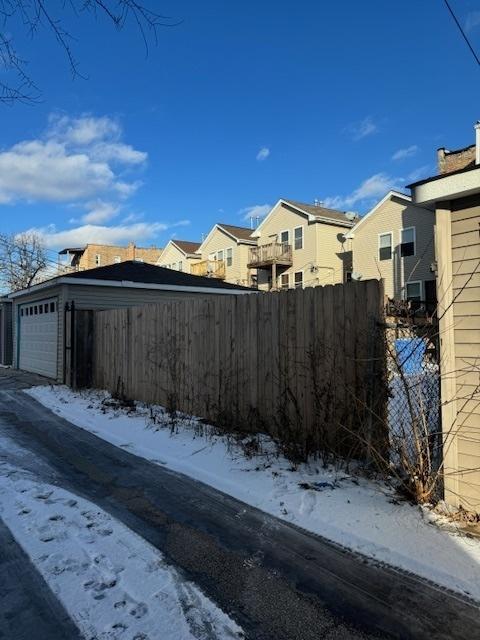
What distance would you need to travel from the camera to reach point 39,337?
53.0 feet

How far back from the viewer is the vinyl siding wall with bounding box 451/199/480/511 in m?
3.87

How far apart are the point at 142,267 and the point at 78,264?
44.0 meters

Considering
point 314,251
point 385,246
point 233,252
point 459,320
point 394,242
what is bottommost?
point 459,320

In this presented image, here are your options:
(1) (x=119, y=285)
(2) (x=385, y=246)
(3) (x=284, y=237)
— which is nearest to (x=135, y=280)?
(1) (x=119, y=285)

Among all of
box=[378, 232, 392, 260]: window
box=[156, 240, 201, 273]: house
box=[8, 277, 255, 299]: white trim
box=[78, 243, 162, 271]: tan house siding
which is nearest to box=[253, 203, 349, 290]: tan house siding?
box=[378, 232, 392, 260]: window

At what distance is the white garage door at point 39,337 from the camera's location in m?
14.7

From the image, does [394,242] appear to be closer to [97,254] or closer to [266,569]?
[266,569]

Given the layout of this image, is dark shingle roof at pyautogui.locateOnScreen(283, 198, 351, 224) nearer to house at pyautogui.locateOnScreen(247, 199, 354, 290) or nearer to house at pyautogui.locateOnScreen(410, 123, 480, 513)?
house at pyautogui.locateOnScreen(247, 199, 354, 290)

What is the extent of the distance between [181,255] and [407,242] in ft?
70.3

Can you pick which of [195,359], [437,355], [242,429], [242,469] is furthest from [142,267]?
[437,355]

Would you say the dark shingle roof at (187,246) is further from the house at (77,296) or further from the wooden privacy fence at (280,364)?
the wooden privacy fence at (280,364)

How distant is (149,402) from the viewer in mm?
9227

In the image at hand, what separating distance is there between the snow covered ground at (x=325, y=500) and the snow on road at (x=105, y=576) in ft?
4.03

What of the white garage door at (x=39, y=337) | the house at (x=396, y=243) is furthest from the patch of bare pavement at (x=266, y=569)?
the house at (x=396, y=243)
